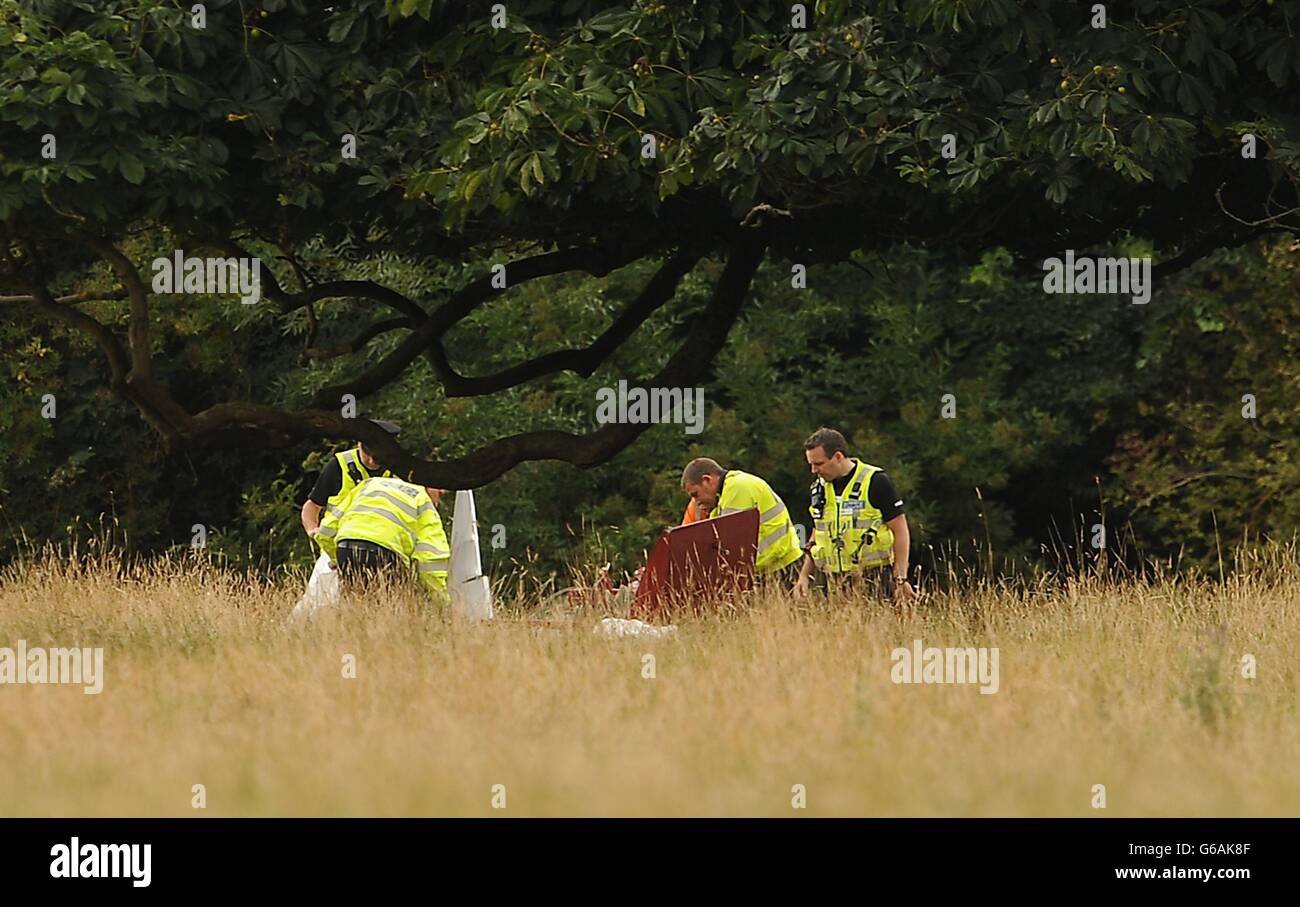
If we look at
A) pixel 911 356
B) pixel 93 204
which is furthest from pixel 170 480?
pixel 93 204

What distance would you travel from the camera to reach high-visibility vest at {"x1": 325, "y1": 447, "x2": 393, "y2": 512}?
14555 millimetres

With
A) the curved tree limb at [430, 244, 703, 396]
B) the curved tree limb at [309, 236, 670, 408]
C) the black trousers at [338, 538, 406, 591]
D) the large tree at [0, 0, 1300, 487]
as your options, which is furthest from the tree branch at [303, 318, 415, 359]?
the black trousers at [338, 538, 406, 591]

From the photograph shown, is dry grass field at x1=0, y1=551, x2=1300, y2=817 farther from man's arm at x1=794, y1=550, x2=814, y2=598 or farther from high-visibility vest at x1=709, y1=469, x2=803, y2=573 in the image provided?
high-visibility vest at x1=709, y1=469, x2=803, y2=573

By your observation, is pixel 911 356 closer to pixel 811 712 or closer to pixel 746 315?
pixel 746 315

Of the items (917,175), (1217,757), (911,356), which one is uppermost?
(911,356)

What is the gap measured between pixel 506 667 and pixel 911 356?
65.2ft

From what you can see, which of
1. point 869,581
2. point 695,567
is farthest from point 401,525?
point 869,581

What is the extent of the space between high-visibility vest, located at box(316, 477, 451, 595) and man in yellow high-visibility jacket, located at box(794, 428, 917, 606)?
2.20m

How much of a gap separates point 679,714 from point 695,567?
10.9ft

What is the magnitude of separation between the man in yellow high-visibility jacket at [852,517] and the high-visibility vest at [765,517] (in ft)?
2.58

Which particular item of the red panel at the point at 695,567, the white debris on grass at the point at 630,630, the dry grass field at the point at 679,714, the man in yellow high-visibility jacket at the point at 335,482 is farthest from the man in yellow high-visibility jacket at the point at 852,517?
the man in yellow high-visibility jacket at the point at 335,482

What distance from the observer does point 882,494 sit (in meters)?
13.2

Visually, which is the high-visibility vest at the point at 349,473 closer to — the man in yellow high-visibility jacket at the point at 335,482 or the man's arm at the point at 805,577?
the man in yellow high-visibility jacket at the point at 335,482

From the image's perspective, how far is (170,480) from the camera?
30359 mm
